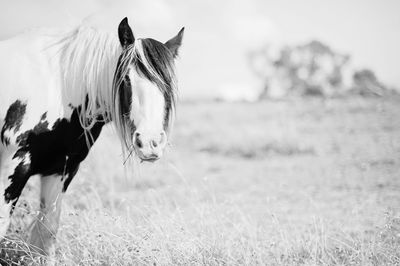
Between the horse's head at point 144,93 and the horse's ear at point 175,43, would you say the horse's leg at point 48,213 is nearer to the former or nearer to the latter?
the horse's head at point 144,93

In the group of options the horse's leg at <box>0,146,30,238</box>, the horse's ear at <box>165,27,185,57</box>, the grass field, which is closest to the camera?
the horse's leg at <box>0,146,30,238</box>

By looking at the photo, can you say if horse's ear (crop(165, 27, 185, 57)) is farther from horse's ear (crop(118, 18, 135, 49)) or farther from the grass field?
the grass field

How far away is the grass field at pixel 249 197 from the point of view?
282 centimetres

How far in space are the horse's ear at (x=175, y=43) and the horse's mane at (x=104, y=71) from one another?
0.40 ft

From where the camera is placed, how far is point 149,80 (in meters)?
2.36

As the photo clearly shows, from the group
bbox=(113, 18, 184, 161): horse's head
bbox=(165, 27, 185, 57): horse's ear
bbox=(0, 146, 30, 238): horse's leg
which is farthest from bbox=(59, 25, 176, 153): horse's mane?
bbox=(0, 146, 30, 238): horse's leg

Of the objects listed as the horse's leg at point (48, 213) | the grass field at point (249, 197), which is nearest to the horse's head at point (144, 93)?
the grass field at point (249, 197)

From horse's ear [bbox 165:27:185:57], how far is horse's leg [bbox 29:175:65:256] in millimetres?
1187

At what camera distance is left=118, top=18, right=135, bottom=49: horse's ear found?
243 centimetres

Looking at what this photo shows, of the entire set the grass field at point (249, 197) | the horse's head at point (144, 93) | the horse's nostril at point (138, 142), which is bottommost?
the grass field at point (249, 197)

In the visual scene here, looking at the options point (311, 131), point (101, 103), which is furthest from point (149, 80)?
point (311, 131)

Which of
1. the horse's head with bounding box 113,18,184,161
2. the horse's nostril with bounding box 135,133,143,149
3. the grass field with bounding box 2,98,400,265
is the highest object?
the horse's head with bounding box 113,18,184,161

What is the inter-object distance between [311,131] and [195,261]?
8.93 m

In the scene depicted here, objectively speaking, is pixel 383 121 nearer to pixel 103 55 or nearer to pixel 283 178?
pixel 283 178
